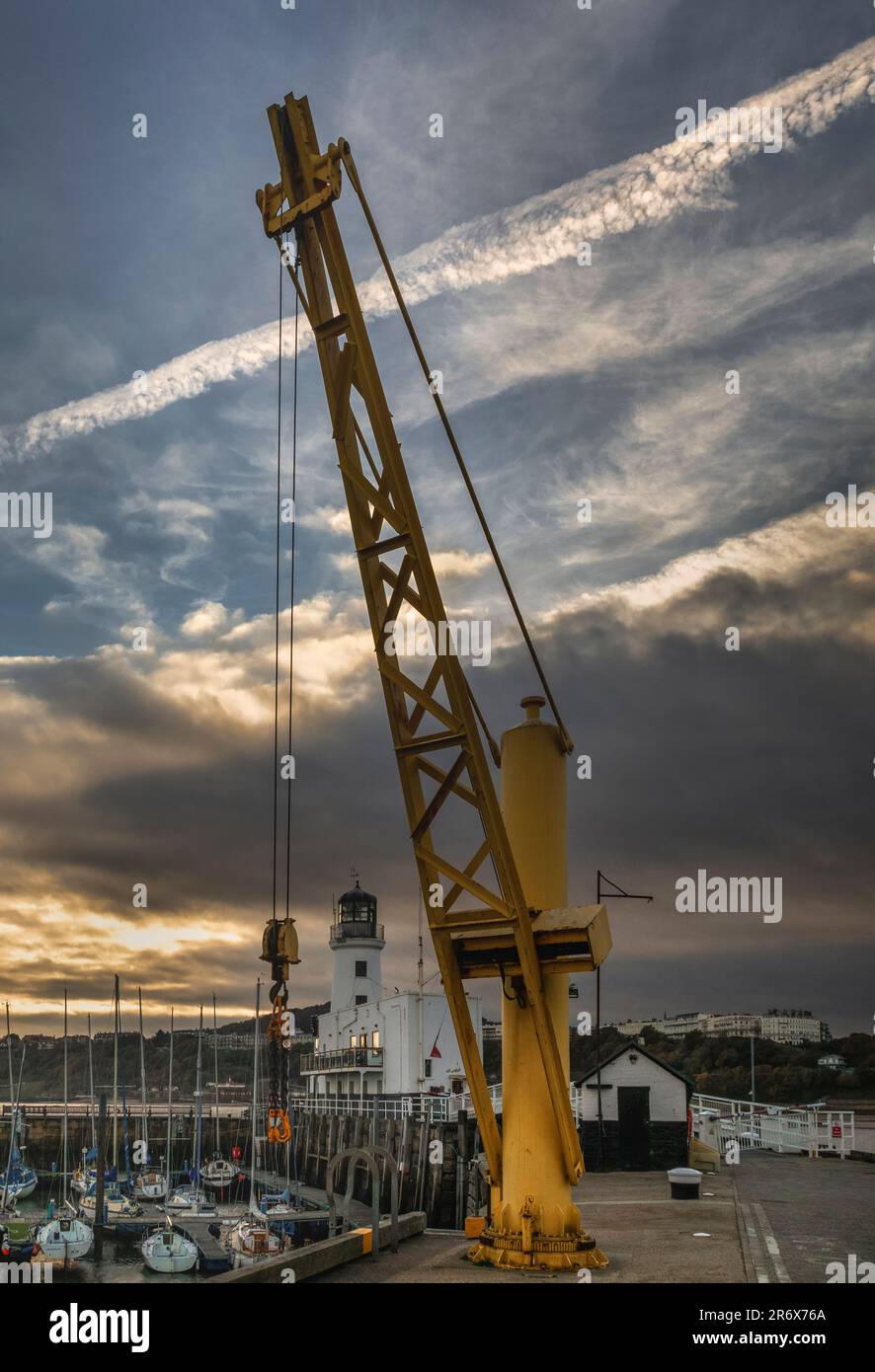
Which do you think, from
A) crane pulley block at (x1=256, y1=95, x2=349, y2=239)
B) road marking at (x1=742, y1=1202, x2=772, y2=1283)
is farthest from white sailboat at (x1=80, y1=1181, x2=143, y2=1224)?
crane pulley block at (x1=256, y1=95, x2=349, y2=239)

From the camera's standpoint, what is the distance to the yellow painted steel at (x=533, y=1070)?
629 inches

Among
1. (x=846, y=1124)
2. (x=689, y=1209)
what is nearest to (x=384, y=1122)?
(x=846, y=1124)

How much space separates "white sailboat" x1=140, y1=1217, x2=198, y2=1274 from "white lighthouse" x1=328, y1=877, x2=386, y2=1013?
31.3m

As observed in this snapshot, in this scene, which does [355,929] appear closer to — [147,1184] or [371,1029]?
[371,1029]

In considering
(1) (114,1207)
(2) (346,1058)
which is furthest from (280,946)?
(2) (346,1058)

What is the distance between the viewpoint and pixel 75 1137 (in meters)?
105

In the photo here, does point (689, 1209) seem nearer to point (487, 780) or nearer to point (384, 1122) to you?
point (487, 780)

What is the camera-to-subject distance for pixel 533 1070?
16.7 m

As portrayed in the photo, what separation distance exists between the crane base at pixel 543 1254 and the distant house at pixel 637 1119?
1928 cm

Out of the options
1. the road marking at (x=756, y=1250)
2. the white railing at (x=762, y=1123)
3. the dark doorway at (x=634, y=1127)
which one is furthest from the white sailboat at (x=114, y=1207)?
the road marking at (x=756, y=1250)

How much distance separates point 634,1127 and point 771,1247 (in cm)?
1752

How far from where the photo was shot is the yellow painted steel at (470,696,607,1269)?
16.0 m

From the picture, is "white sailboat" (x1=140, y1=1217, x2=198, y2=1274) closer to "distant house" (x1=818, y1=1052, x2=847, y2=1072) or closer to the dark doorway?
the dark doorway

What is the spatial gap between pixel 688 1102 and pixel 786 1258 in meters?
Result: 19.2
